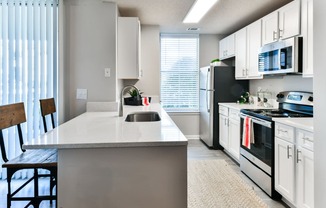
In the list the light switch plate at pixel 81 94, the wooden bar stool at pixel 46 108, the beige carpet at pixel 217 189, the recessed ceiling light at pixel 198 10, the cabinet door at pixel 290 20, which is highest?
the recessed ceiling light at pixel 198 10

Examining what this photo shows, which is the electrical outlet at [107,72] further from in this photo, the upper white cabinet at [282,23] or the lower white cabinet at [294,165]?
the upper white cabinet at [282,23]

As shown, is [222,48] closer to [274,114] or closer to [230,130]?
[230,130]

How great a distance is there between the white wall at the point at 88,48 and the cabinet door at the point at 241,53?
2.30 m

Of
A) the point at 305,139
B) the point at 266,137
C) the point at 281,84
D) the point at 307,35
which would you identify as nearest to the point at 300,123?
the point at 305,139

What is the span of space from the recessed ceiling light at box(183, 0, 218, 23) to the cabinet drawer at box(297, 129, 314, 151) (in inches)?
80.4

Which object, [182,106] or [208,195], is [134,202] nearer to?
[208,195]

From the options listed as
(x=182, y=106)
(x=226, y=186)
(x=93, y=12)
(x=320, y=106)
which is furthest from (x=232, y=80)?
(x=320, y=106)

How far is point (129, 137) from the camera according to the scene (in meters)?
1.73

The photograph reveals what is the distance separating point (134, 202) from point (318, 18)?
1.45m

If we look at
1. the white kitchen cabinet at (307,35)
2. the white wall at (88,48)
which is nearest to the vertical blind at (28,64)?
the white wall at (88,48)

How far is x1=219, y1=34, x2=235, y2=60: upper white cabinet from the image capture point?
197 inches

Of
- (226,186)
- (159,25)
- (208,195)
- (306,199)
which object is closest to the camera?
(306,199)

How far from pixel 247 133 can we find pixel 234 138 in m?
0.77

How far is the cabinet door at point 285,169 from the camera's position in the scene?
2480 millimetres
